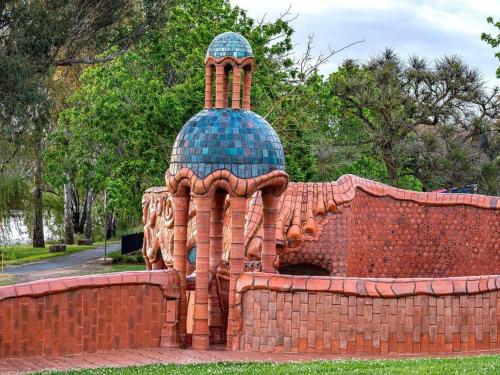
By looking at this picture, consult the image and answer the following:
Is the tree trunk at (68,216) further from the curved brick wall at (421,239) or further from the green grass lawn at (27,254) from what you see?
the curved brick wall at (421,239)

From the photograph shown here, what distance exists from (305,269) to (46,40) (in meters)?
12.8

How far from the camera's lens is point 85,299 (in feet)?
37.6

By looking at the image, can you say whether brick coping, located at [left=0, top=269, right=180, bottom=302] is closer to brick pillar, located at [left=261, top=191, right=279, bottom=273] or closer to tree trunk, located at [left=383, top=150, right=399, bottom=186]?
brick pillar, located at [left=261, top=191, right=279, bottom=273]

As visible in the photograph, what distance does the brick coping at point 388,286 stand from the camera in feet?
35.9

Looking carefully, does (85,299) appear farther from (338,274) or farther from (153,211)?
(153,211)

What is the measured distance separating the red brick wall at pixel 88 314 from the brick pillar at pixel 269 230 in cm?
137

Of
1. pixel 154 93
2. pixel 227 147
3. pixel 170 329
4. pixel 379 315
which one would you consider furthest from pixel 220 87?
pixel 154 93

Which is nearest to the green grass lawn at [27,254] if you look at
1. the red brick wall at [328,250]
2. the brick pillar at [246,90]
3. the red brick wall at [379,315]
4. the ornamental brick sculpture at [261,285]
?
the red brick wall at [328,250]

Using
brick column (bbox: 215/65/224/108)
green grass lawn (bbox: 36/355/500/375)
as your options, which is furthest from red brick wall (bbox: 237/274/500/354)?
brick column (bbox: 215/65/224/108)

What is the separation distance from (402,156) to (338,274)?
18761 mm

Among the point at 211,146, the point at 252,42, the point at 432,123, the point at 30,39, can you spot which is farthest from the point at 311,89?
the point at 211,146

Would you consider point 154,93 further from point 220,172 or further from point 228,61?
point 220,172

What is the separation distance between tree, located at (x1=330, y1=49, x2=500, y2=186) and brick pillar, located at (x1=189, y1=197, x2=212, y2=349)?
21516 mm

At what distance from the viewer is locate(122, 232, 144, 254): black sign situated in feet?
113
